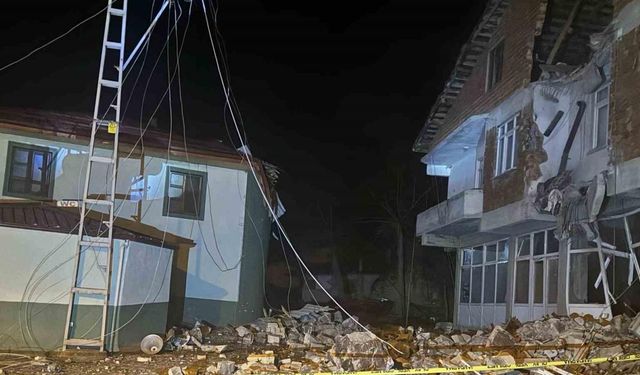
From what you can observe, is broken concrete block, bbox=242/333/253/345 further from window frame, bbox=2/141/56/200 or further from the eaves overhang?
the eaves overhang

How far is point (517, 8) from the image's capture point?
17922 millimetres

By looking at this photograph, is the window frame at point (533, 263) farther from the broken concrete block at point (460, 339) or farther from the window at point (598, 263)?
the broken concrete block at point (460, 339)

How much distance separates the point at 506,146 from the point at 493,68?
3.14m

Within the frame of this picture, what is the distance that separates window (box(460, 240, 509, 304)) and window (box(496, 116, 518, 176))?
9.66ft

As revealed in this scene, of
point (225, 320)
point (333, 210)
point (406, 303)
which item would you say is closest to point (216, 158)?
point (225, 320)

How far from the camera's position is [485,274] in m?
21.5

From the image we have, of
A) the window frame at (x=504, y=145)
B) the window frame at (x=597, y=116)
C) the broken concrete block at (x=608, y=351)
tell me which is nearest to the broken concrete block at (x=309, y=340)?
the window frame at (x=504, y=145)

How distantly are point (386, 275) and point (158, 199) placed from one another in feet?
88.3

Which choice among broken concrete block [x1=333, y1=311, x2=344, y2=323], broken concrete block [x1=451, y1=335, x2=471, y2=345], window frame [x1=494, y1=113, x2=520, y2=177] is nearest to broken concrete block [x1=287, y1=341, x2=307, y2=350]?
broken concrete block [x1=451, y1=335, x2=471, y2=345]

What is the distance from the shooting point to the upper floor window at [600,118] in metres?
13.7

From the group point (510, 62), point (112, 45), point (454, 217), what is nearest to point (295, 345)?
point (454, 217)

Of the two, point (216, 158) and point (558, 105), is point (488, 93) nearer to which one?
point (558, 105)

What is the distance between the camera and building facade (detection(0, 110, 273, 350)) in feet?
44.0

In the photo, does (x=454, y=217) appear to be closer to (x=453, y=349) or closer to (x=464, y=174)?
(x=464, y=174)
